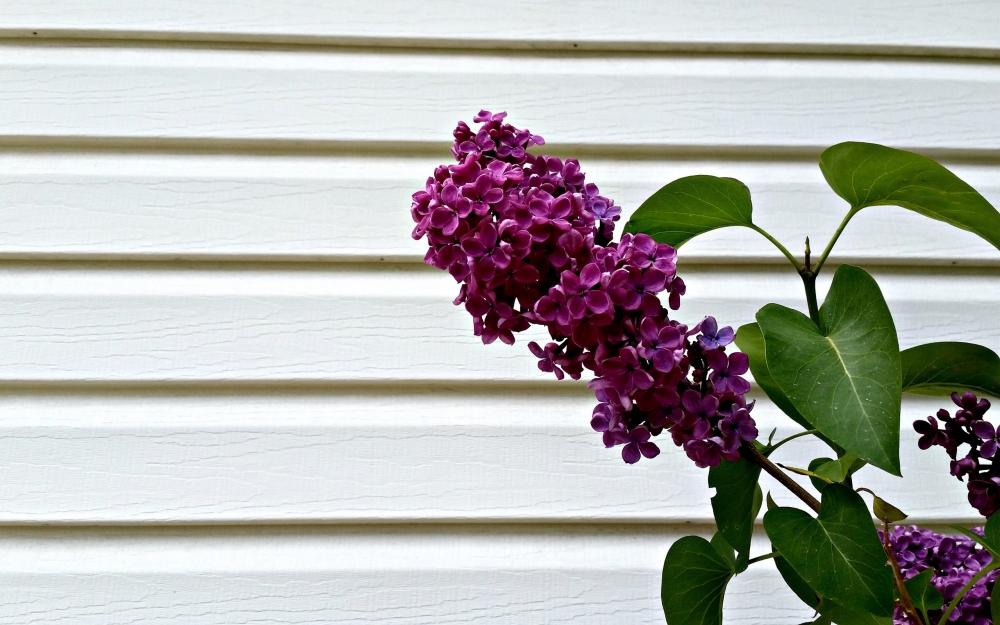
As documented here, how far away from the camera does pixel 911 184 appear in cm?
49

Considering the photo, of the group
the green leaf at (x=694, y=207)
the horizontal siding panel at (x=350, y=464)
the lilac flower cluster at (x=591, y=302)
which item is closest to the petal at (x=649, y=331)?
the lilac flower cluster at (x=591, y=302)

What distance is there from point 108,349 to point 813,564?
31.9 inches

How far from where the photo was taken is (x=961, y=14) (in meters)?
1.08

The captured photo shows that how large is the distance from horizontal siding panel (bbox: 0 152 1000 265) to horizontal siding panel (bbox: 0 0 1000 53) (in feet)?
0.56

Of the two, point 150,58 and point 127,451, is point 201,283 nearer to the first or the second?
point 127,451

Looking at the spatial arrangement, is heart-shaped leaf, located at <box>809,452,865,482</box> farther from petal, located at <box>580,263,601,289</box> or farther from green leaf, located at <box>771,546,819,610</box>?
petal, located at <box>580,263,601,289</box>

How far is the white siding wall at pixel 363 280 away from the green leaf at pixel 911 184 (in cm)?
47

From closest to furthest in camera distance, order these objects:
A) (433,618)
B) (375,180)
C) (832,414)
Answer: (832,414) → (433,618) → (375,180)

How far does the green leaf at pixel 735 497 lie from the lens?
508mm

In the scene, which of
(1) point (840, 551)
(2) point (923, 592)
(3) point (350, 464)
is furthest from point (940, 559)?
(3) point (350, 464)

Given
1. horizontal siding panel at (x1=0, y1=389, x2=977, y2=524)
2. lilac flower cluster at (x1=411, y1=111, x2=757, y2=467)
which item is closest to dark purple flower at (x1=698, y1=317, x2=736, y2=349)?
lilac flower cluster at (x1=411, y1=111, x2=757, y2=467)

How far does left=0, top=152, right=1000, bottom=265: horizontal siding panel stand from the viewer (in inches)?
37.2

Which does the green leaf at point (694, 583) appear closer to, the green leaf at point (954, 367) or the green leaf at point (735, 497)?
the green leaf at point (735, 497)

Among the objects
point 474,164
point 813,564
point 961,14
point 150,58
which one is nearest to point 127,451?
point 150,58
